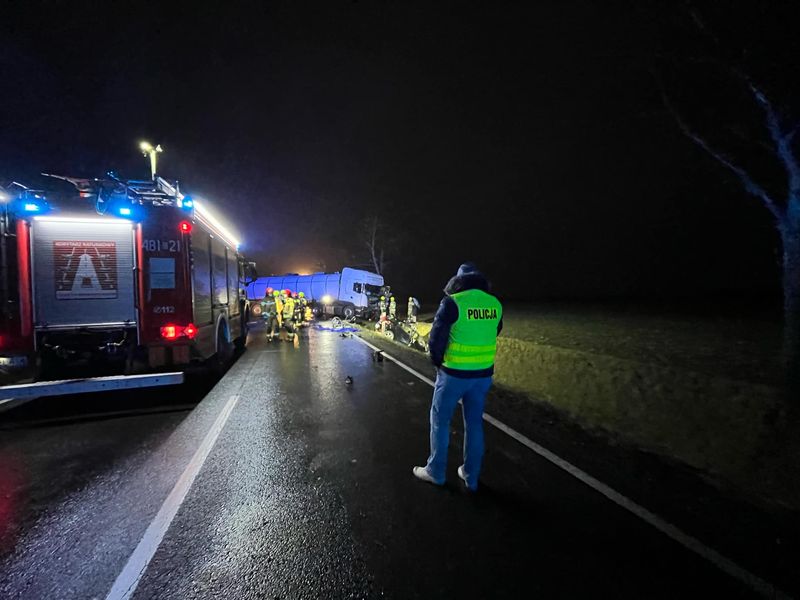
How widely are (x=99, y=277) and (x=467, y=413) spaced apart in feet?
19.3

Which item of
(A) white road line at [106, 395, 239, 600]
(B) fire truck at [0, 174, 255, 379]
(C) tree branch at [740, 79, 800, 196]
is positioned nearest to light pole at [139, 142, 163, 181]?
(B) fire truck at [0, 174, 255, 379]

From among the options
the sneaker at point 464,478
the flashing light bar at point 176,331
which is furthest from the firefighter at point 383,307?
the sneaker at point 464,478

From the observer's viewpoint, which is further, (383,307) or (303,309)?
(303,309)

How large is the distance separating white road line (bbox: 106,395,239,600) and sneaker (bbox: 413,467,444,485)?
6.78ft

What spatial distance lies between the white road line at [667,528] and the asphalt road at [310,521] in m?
0.08

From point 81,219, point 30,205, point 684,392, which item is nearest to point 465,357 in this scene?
point 684,392

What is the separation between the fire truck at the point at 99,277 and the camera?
5586 millimetres

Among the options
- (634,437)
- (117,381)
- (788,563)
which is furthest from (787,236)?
(117,381)

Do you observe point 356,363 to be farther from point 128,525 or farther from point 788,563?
point 788,563

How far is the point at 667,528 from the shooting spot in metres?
3.01

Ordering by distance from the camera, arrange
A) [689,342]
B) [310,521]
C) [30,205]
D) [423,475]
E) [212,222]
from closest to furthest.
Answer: [310,521] → [423,475] → [30,205] → [212,222] → [689,342]

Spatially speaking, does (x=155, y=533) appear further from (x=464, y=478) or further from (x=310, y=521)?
(x=464, y=478)

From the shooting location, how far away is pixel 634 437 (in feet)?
17.8

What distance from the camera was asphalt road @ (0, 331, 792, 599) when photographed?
2.47 metres
